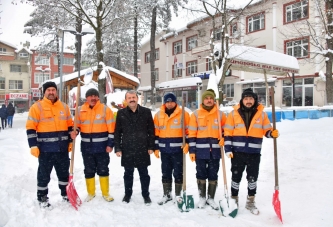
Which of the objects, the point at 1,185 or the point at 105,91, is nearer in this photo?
the point at 1,185

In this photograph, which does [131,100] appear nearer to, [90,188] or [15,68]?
[90,188]

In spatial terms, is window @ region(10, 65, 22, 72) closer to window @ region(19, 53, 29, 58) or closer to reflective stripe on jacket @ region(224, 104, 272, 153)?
window @ region(19, 53, 29, 58)

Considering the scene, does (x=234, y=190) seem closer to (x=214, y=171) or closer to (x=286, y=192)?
(x=214, y=171)

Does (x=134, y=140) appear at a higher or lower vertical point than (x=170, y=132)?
lower

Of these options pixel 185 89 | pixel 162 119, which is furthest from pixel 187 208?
pixel 185 89

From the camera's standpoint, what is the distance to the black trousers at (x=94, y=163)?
4297mm

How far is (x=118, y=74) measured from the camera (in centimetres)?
1784

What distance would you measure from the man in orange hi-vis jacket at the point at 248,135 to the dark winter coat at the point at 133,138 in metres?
1.20

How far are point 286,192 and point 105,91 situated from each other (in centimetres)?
962

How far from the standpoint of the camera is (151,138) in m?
4.27

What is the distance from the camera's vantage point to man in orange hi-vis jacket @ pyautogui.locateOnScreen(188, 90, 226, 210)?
4.00 meters

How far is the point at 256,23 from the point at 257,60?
1181cm

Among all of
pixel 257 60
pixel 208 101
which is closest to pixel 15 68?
pixel 257 60

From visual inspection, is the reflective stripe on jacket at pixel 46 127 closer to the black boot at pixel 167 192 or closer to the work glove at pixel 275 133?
the black boot at pixel 167 192
